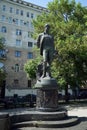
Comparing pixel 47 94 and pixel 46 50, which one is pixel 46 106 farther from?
pixel 46 50

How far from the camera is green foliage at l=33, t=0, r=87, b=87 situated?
78.1 feet

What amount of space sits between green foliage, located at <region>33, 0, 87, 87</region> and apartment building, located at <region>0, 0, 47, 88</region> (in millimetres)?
15801

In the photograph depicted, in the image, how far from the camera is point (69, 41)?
23625 mm

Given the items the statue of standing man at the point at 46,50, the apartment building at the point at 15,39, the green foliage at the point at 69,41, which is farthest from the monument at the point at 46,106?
the apartment building at the point at 15,39

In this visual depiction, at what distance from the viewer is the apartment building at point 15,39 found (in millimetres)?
42656

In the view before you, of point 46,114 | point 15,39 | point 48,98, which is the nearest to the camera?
point 46,114

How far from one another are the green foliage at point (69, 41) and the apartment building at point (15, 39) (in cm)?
1580

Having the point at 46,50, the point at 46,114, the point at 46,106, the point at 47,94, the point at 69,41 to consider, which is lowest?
the point at 46,114

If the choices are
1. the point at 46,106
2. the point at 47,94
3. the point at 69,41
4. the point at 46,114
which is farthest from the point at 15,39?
the point at 46,114

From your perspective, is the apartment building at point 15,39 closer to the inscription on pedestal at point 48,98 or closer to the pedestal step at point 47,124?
the inscription on pedestal at point 48,98

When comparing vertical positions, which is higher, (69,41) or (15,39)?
(15,39)

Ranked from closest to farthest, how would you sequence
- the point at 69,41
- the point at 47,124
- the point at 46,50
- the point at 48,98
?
the point at 47,124 → the point at 48,98 → the point at 46,50 → the point at 69,41

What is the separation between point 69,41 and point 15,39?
22.2 meters

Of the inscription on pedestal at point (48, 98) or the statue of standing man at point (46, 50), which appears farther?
the statue of standing man at point (46, 50)
